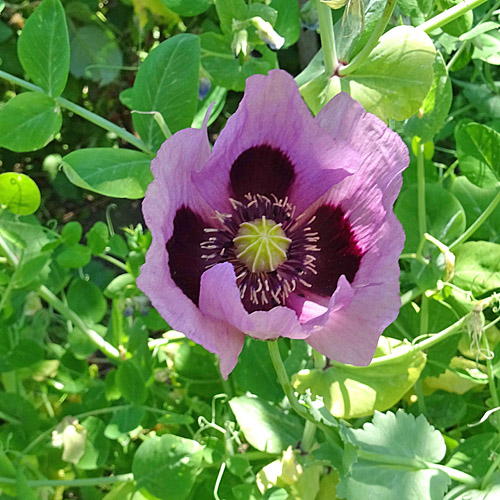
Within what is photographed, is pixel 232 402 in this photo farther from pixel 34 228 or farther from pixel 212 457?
pixel 34 228

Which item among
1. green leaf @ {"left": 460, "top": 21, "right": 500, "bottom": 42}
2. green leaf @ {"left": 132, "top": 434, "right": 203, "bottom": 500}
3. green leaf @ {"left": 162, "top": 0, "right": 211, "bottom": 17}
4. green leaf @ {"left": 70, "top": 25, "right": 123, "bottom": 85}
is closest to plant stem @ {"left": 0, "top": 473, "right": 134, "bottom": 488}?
green leaf @ {"left": 132, "top": 434, "right": 203, "bottom": 500}

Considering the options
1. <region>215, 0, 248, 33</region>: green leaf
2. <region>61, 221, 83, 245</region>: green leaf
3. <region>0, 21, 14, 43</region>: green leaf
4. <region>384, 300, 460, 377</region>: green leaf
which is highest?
<region>215, 0, 248, 33</region>: green leaf

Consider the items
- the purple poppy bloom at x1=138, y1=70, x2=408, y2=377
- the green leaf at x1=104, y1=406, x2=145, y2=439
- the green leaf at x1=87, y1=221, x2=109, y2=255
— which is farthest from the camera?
the green leaf at x1=87, y1=221, x2=109, y2=255

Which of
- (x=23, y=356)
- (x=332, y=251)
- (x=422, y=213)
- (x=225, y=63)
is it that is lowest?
(x=23, y=356)

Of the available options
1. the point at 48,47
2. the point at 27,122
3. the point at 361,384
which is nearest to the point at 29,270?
the point at 27,122

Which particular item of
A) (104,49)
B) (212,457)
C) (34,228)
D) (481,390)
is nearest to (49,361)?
(34,228)

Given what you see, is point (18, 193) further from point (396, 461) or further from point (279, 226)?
point (396, 461)

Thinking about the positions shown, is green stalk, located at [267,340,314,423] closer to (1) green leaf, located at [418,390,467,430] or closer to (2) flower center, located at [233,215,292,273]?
(2) flower center, located at [233,215,292,273]
